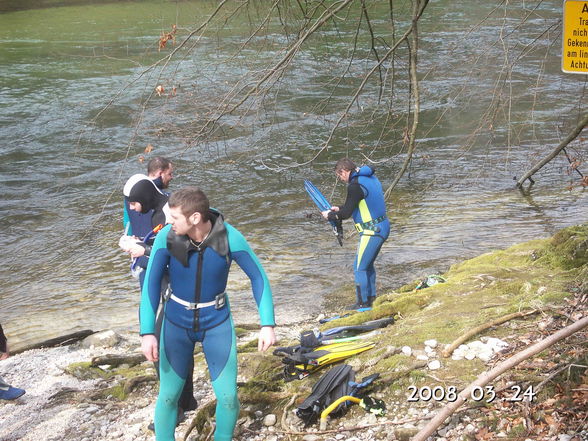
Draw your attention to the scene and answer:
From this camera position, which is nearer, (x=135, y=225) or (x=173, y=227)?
(x=173, y=227)

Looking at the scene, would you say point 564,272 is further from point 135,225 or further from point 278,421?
point 135,225

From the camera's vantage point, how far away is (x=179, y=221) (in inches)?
173

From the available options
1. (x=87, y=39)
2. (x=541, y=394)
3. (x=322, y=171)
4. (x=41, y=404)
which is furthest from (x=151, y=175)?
(x=87, y=39)

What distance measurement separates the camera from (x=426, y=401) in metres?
4.89

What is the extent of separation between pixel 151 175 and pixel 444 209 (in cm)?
782

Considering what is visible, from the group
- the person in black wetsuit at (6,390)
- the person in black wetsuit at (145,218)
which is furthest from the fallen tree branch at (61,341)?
the person in black wetsuit at (145,218)

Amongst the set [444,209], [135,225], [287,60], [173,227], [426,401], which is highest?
[287,60]

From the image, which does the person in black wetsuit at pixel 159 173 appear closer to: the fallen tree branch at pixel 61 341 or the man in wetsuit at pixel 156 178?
the man in wetsuit at pixel 156 178

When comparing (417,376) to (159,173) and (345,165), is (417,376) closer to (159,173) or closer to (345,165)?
(159,173)

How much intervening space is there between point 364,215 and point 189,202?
14.8 feet

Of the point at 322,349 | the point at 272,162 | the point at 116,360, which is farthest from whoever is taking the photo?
the point at 272,162

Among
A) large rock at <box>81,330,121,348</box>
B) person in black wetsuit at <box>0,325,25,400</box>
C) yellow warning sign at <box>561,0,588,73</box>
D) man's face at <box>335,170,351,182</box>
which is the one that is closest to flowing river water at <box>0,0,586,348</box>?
man's face at <box>335,170,351,182</box>

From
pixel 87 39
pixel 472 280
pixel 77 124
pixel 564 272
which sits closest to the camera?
pixel 564 272

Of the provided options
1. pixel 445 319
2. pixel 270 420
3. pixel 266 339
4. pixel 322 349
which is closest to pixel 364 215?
pixel 445 319
